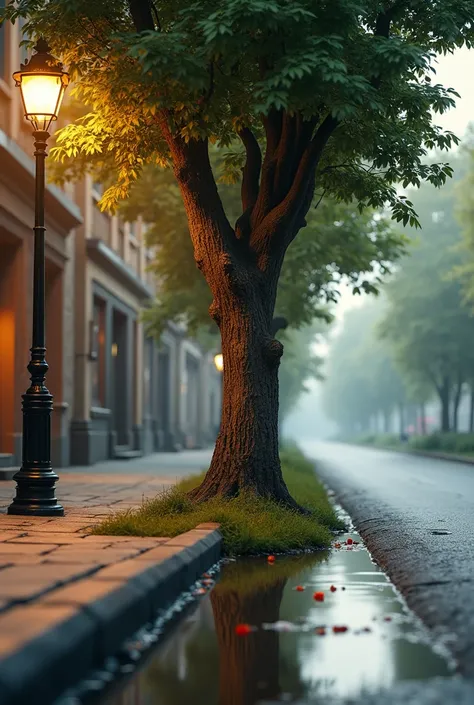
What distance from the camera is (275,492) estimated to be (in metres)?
10.3

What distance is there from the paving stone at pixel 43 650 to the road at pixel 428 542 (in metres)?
1.49

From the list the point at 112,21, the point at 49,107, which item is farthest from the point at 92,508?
the point at 112,21

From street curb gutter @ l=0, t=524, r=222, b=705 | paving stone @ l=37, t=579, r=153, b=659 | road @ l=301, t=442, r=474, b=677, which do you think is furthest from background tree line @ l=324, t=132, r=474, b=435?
paving stone @ l=37, t=579, r=153, b=659

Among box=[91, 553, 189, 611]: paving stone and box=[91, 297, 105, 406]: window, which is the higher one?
box=[91, 297, 105, 406]: window

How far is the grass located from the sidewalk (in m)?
0.24

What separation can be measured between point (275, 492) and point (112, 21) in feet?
15.9

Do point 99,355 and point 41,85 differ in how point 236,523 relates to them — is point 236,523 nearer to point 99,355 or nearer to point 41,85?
point 41,85

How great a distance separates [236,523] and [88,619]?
4385 millimetres

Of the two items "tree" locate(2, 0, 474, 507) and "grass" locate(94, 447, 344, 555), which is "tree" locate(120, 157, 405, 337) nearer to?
"tree" locate(2, 0, 474, 507)

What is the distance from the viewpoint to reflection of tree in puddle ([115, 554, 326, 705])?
4.12m

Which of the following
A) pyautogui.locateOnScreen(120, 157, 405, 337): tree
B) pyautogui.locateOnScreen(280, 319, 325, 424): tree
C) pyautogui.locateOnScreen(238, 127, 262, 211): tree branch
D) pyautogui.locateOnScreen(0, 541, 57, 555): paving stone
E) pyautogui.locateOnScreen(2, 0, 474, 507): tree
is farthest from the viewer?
pyautogui.locateOnScreen(280, 319, 325, 424): tree

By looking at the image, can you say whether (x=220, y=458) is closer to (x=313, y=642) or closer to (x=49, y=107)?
(x=49, y=107)

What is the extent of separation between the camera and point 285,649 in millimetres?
4848

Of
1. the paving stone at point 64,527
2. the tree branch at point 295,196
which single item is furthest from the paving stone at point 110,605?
the tree branch at point 295,196
